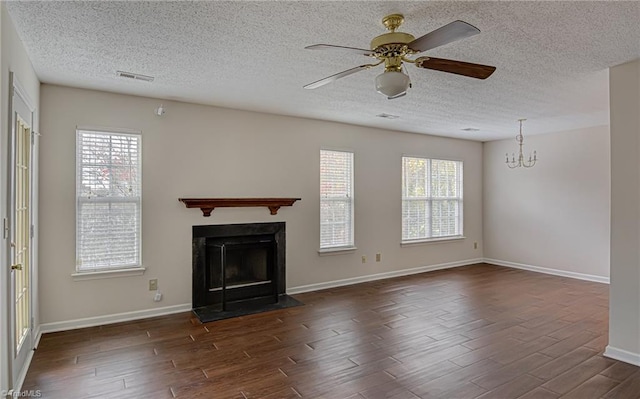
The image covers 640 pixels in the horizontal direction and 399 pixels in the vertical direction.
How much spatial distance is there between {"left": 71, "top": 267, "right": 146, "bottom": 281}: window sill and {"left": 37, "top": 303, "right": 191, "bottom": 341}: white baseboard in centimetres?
42

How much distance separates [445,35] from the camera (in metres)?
1.98

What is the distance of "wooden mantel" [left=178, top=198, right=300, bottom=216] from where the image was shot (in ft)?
14.4

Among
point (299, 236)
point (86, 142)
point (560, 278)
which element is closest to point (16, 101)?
point (86, 142)

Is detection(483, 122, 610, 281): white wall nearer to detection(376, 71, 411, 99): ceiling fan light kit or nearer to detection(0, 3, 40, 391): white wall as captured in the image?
detection(376, 71, 411, 99): ceiling fan light kit

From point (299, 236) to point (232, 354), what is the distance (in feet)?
7.37

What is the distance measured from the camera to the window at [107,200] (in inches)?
154

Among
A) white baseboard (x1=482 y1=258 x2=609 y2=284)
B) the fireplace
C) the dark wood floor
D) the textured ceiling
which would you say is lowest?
the dark wood floor

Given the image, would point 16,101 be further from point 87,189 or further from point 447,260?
point 447,260

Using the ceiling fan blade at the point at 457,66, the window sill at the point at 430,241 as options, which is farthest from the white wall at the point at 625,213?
the window sill at the point at 430,241

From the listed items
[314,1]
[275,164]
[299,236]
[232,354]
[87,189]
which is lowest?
[232,354]

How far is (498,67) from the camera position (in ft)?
10.5

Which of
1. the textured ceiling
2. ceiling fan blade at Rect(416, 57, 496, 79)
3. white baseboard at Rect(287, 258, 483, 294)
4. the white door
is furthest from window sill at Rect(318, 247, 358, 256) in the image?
ceiling fan blade at Rect(416, 57, 496, 79)

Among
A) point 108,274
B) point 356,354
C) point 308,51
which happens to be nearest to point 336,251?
point 356,354

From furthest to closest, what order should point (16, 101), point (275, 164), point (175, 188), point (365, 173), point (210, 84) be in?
point (365, 173) → point (275, 164) → point (175, 188) → point (210, 84) → point (16, 101)
